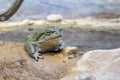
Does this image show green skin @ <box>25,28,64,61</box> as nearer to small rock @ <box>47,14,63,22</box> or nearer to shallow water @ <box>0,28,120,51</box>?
shallow water @ <box>0,28,120,51</box>

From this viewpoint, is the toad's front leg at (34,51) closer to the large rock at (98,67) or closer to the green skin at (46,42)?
the green skin at (46,42)

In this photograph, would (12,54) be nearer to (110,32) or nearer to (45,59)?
(45,59)

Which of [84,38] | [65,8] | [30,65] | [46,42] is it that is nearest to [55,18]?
[65,8]

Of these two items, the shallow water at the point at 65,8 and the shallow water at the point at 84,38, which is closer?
the shallow water at the point at 84,38

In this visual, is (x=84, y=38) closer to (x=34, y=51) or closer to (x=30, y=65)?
(x=34, y=51)

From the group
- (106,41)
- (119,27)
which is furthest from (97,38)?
(119,27)

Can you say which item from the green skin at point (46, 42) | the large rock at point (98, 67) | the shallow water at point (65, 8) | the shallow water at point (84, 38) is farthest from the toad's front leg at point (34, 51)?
the shallow water at point (65, 8)
